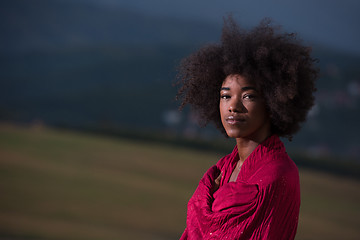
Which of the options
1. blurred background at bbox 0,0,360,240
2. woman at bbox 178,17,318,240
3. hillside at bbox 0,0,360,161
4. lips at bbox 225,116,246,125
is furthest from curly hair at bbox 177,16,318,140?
hillside at bbox 0,0,360,161

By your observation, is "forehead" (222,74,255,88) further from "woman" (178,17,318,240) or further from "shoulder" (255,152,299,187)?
"shoulder" (255,152,299,187)

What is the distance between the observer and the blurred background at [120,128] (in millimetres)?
5656

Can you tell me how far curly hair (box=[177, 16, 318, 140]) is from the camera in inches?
68.2

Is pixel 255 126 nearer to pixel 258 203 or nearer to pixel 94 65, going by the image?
pixel 258 203

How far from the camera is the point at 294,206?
1.65m

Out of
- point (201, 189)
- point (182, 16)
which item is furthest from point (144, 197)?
point (201, 189)

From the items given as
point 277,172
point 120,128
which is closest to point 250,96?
point 277,172

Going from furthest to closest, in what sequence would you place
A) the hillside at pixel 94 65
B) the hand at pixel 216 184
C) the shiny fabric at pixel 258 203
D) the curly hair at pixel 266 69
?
the hillside at pixel 94 65, the hand at pixel 216 184, the curly hair at pixel 266 69, the shiny fabric at pixel 258 203

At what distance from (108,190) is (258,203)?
4778 millimetres

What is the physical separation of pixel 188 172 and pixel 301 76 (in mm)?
5146

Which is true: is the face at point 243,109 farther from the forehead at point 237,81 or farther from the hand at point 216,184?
the hand at point 216,184

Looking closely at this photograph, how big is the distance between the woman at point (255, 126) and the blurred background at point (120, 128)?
3.44 meters

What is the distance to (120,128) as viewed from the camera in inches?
305

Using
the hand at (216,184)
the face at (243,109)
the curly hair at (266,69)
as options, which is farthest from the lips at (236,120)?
the hand at (216,184)
